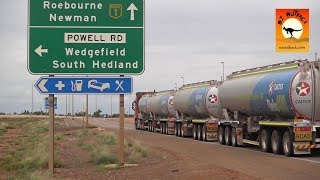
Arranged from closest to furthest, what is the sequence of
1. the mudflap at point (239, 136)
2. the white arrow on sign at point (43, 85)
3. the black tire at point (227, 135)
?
the white arrow on sign at point (43, 85) < the mudflap at point (239, 136) < the black tire at point (227, 135)

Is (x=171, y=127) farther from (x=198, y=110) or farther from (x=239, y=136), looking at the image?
(x=239, y=136)

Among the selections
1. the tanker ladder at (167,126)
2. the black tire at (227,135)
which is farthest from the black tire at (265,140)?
the tanker ladder at (167,126)

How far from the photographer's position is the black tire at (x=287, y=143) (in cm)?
2275

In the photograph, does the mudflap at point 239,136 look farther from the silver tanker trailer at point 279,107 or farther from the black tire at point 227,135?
the black tire at point 227,135

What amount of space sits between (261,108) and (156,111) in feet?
93.4

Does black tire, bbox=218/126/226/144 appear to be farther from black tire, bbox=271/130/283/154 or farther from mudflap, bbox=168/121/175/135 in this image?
mudflap, bbox=168/121/175/135

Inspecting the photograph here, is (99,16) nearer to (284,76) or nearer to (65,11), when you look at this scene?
(65,11)

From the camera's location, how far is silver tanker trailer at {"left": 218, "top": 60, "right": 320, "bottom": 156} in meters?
22.2

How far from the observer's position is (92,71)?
58.6 ft

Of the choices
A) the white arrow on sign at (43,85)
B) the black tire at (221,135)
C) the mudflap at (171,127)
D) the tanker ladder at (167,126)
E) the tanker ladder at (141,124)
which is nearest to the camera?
the white arrow on sign at (43,85)

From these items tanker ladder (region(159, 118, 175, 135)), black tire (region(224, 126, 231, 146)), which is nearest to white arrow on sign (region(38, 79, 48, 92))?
black tire (region(224, 126, 231, 146))

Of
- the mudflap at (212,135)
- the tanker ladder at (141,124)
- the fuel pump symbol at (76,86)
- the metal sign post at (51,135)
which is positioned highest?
the fuel pump symbol at (76,86)

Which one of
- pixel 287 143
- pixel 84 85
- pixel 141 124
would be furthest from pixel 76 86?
pixel 141 124

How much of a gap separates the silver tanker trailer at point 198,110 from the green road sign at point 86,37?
1777 centimetres
